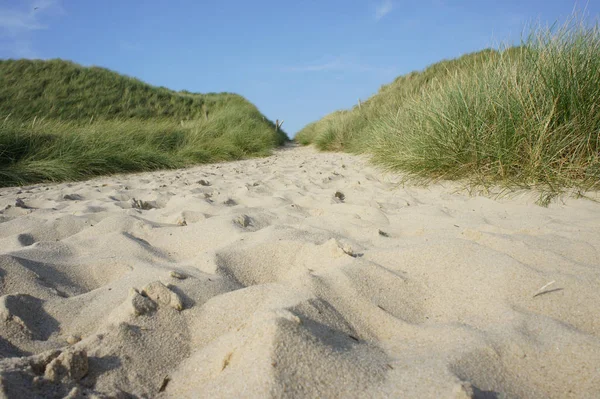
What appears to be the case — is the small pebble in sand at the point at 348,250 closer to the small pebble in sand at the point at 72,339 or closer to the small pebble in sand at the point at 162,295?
the small pebble in sand at the point at 162,295

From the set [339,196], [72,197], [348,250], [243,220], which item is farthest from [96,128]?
[348,250]

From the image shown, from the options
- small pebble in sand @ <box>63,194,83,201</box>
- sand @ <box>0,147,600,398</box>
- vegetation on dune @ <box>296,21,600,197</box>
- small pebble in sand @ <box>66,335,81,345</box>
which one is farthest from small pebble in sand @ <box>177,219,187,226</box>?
vegetation on dune @ <box>296,21,600,197</box>

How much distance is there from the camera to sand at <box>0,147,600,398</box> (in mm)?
885

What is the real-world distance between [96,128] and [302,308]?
7980mm

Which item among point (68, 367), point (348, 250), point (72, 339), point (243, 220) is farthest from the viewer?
point (243, 220)

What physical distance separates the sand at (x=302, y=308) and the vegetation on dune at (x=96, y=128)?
4.41 meters

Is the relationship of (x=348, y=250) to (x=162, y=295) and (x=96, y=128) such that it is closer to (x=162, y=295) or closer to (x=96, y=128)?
(x=162, y=295)

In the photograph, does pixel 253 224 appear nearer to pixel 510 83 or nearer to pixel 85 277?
pixel 85 277

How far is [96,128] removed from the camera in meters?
7.86

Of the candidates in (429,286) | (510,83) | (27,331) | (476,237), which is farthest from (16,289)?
(510,83)

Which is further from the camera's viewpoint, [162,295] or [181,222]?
[181,222]

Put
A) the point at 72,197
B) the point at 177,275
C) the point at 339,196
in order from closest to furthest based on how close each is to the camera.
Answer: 1. the point at 177,275
2. the point at 339,196
3. the point at 72,197

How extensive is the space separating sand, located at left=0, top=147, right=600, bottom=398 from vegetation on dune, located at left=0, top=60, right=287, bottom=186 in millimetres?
4413

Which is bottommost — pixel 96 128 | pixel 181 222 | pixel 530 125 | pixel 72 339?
pixel 72 339
